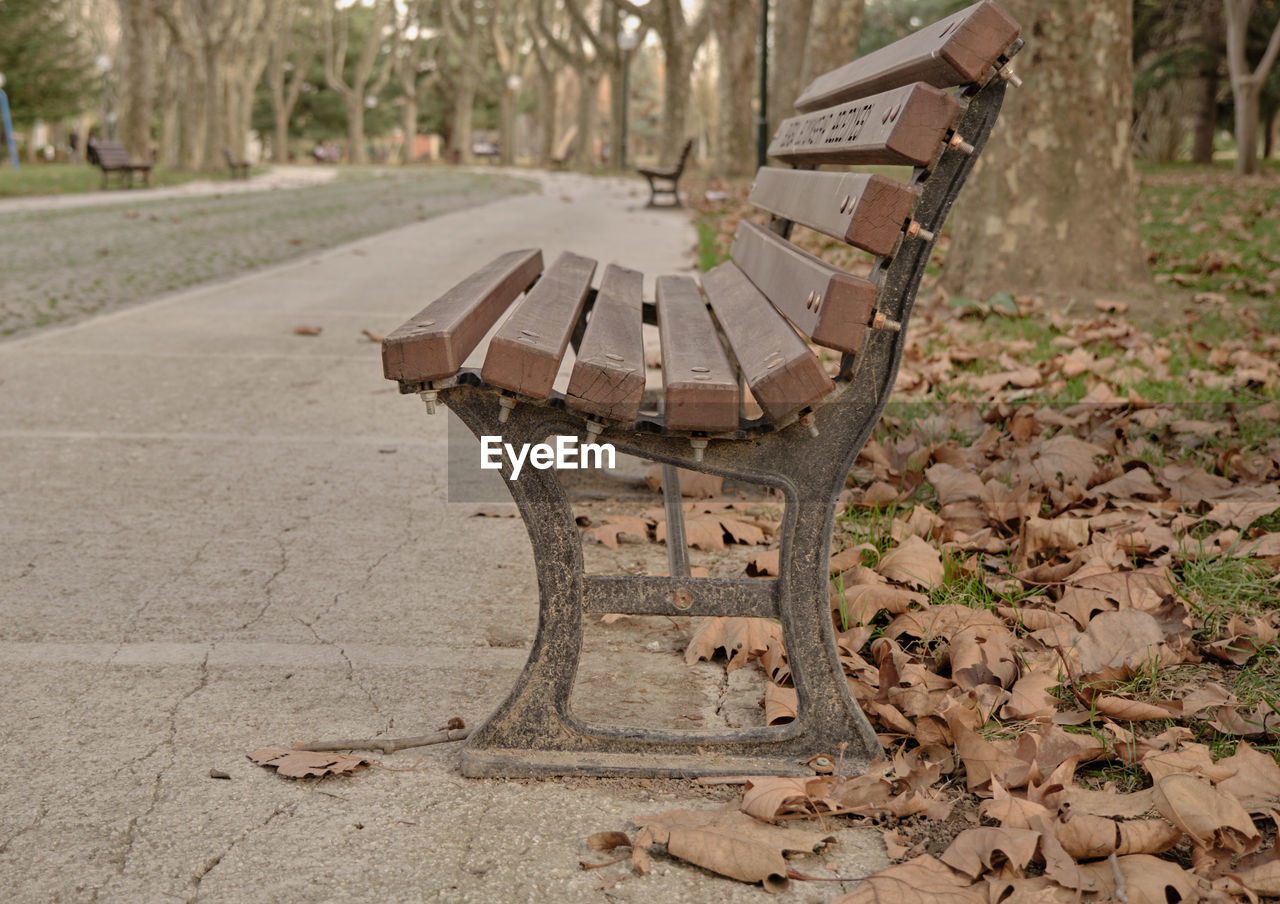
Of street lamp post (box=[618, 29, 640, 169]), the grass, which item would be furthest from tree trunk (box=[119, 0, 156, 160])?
street lamp post (box=[618, 29, 640, 169])

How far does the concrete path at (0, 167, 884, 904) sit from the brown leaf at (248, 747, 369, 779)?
0.06 ft

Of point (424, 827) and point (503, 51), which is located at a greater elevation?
point (503, 51)

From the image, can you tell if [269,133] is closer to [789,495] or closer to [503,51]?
[503,51]

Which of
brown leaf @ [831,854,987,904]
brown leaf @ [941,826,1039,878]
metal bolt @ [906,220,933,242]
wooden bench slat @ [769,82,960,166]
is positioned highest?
wooden bench slat @ [769,82,960,166]

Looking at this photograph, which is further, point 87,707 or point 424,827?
point 87,707

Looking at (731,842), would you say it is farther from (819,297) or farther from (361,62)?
(361,62)

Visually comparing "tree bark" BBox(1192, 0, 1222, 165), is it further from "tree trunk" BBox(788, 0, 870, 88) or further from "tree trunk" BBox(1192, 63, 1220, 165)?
"tree trunk" BBox(788, 0, 870, 88)

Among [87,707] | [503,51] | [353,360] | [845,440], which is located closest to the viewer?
[845,440]

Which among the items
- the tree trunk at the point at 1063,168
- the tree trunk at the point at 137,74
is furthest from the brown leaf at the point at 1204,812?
the tree trunk at the point at 137,74

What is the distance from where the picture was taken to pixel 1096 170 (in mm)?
6727

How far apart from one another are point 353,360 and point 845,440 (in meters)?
4.08

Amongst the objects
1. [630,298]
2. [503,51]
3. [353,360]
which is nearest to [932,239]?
[630,298]

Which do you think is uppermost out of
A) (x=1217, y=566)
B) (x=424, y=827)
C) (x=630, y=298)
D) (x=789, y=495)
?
(x=630, y=298)

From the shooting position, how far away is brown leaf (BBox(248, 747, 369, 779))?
2.07 meters
